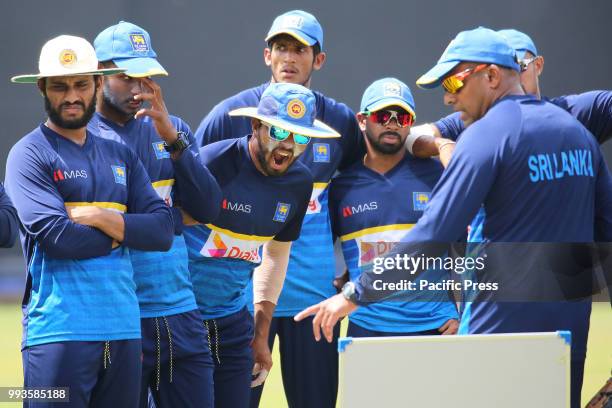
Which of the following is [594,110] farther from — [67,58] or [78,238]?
[78,238]

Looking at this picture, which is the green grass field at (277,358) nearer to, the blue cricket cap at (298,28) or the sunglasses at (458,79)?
the blue cricket cap at (298,28)

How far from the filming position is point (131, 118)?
431 cm

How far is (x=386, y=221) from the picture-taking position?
4938 mm

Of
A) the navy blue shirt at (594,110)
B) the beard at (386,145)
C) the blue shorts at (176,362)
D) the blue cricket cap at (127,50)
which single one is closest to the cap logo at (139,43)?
the blue cricket cap at (127,50)

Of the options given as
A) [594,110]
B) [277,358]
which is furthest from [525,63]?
[277,358]

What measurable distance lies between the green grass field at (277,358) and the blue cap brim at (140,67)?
234 cm

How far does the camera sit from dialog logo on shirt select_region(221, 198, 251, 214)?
14.7ft

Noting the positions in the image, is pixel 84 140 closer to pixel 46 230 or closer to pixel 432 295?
pixel 46 230

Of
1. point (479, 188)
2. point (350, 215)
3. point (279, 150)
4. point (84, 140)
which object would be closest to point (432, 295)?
point (350, 215)

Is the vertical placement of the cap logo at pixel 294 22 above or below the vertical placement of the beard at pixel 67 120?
above

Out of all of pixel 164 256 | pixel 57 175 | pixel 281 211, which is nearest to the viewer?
pixel 57 175

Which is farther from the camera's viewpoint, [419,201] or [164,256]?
[419,201]

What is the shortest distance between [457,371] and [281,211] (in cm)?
144

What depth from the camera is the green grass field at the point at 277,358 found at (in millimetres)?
6440
